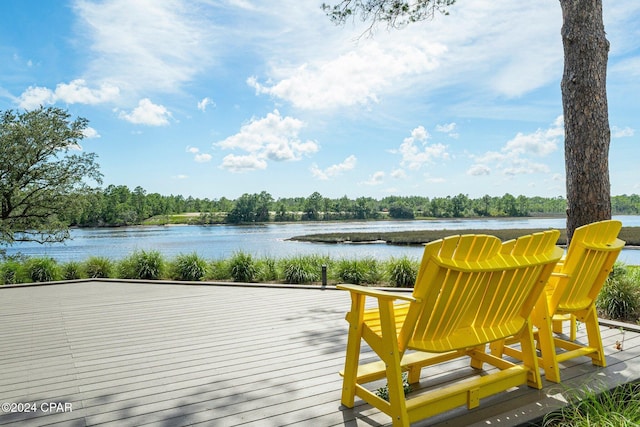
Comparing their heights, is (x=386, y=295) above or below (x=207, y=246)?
above

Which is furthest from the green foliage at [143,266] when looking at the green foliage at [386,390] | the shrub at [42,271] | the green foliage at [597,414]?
the green foliage at [597,414]

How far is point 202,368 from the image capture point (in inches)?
114

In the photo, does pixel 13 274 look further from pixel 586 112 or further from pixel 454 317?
pixel 586 112

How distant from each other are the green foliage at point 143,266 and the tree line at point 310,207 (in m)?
42.6

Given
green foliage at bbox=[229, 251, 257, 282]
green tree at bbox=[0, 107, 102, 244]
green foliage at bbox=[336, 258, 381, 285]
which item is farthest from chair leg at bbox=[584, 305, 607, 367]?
green tree at bbox=[0, 107, 102, 244]

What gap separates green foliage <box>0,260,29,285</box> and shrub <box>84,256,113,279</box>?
1115mm

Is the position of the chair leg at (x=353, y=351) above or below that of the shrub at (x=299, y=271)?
above

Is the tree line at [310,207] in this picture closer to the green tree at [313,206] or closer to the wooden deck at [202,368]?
the green tree at [313,206]

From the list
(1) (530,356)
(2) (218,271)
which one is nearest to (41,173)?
(2) (218,271)

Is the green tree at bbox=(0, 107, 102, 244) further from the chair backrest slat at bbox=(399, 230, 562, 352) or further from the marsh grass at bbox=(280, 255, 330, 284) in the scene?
the chair backrest slat at bbox=(399, 230, 562, 352)

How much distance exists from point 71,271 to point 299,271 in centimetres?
505

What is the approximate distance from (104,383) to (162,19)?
360 inches

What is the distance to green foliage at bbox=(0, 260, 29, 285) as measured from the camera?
27.5 ft

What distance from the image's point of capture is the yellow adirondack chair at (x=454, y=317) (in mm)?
1828
